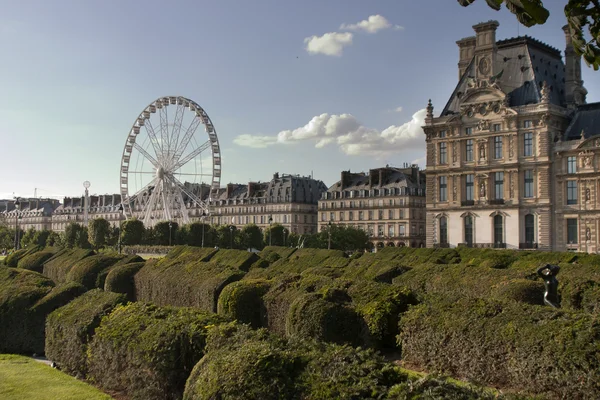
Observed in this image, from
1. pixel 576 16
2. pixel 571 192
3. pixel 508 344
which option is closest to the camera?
pixel 576 16

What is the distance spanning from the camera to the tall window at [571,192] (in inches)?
2341

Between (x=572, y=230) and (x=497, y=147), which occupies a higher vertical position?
(x=497, y=147)

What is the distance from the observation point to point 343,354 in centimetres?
860

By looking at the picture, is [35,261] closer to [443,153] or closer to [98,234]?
[98,234]

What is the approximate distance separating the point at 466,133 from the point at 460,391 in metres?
61.0

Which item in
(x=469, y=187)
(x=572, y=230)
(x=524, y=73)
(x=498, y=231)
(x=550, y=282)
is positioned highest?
(x=524, y=73)

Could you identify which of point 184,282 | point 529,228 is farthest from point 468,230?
point 184,282

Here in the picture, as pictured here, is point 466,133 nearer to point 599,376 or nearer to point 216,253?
point 216,253

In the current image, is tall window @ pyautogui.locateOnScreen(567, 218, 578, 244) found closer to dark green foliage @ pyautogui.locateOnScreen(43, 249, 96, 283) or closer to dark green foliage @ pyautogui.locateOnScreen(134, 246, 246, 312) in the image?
dark green foliage @ pyautogui.locateOnScreen(134, 246, 246, 312)

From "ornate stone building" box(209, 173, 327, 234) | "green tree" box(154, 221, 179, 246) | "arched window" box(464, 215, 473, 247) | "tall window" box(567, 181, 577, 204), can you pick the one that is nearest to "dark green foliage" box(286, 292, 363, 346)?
"tall window" box(567, 181, 577, 204)

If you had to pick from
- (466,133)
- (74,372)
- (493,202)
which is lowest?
(74,372)

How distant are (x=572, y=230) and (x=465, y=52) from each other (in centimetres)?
2437

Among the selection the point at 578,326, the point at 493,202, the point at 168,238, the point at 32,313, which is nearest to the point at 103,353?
the point at 32,313

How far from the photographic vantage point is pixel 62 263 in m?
34.0
